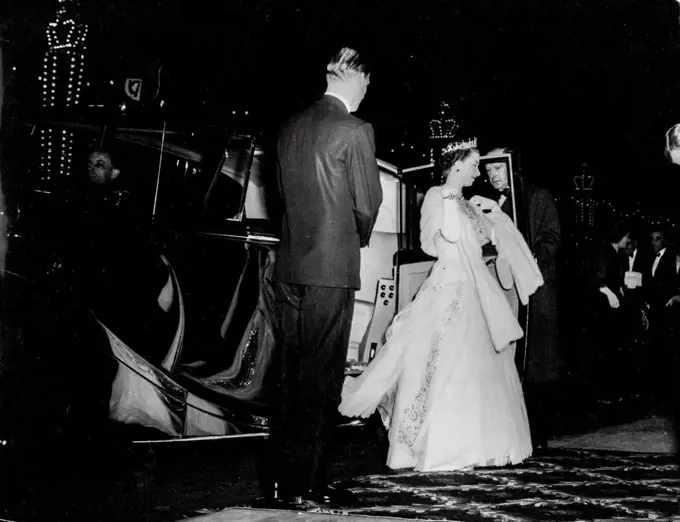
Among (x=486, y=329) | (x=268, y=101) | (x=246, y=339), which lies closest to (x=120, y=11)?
(x=268, y=101)

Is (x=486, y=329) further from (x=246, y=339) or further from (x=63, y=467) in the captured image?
(x=63, y=467)

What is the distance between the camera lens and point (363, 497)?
3801 mm

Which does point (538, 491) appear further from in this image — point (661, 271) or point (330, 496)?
point (661, 271)

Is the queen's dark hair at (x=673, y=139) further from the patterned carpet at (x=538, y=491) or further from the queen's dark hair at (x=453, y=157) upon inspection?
the queen's dark hair at (x=453, y=157)

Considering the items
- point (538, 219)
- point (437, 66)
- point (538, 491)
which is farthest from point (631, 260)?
point (538, 491)

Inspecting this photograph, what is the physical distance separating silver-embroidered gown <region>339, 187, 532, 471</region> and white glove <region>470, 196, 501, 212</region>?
2.30ft

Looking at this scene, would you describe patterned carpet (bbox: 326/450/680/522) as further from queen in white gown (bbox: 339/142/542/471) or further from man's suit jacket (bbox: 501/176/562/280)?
Result: man's suit jacket (bbox: 501/176/562/280)

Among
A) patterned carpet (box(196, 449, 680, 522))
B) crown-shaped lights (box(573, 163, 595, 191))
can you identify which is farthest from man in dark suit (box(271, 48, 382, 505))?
crown-shaped lights (box(573, 163, 595, 191))

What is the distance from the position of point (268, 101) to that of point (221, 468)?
7.42 ft

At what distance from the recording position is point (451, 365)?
4812mm

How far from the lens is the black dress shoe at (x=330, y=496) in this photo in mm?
3619

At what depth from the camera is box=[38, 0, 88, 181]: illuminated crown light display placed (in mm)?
4156

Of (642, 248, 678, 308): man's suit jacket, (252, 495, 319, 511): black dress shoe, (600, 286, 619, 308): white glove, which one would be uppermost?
(642, 248, 678, 308): man's suit jacket

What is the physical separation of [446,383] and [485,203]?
1656mm
